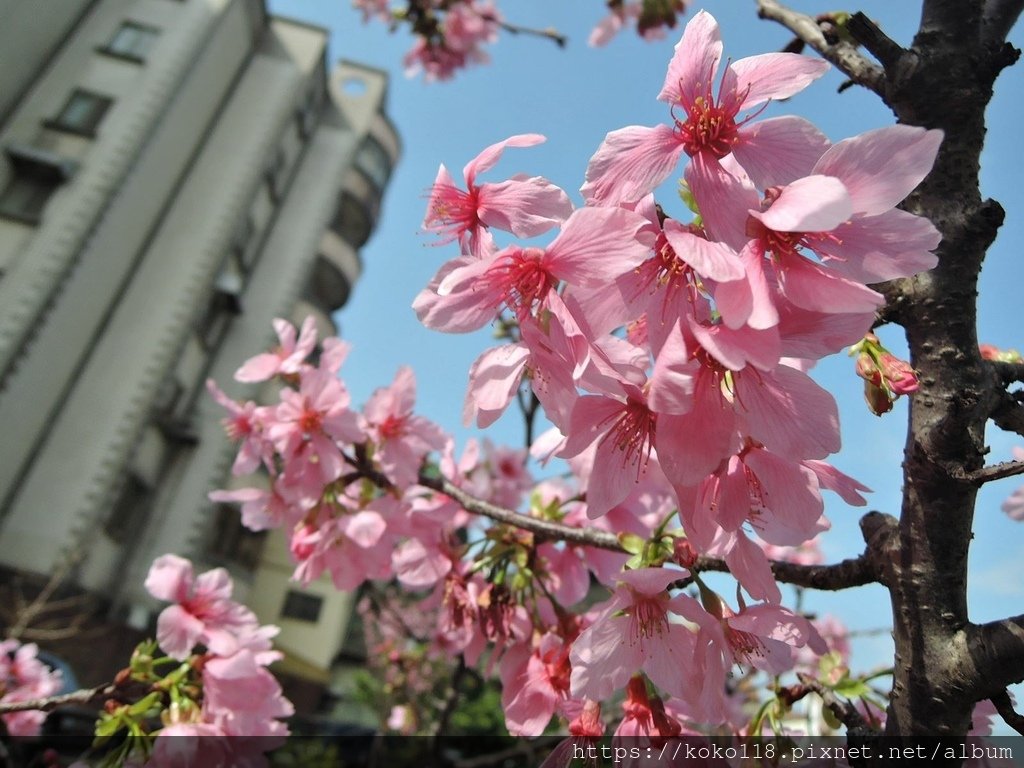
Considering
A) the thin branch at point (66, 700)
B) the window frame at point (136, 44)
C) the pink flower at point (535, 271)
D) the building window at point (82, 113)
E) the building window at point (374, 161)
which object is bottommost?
the thin branch at point (66, 700)

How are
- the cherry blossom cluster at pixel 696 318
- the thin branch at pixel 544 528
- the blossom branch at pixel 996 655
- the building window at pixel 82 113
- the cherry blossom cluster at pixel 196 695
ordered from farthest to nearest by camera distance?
the building window at pixel 82 113 → the cherry blossom cluster at pixel 196 695 → the thin branch at pixel 544 528 → the blossom branch at pixel 996 655 → the cherry blossom cluster at pixel 696 318

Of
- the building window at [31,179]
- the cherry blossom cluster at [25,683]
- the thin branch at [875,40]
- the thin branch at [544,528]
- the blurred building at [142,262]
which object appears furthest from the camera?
the building window at [31,179]

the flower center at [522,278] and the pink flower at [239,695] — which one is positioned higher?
the flower center at [522,278]

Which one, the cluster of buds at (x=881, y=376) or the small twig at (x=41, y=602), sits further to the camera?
the small twig at (x=41, y=602)

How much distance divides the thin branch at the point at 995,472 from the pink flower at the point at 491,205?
22.1 inches

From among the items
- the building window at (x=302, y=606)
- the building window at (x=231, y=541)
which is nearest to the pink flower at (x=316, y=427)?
the building window at (x=231, y=541)

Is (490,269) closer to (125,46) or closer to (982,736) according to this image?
(982,736)

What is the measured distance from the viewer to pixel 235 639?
1659 millimetres

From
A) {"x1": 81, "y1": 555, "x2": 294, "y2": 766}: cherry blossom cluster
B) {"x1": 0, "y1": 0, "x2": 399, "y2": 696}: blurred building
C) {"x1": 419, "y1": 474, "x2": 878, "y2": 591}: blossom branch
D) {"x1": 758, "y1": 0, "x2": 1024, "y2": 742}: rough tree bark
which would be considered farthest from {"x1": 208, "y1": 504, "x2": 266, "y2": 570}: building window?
{"x1": 758, "y1": 0, "x2": 1024, "y2": 742}: rough tree bark

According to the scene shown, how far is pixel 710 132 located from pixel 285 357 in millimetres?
1445

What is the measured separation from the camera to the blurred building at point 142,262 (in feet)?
28.8

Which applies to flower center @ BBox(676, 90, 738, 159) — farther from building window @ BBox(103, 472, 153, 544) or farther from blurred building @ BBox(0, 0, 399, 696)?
building window @ BBox(103, 472, 153, 544)

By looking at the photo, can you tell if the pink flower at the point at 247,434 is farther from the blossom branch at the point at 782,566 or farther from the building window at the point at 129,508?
the building window at the point at 129,508

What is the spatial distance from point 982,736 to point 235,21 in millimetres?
15041
